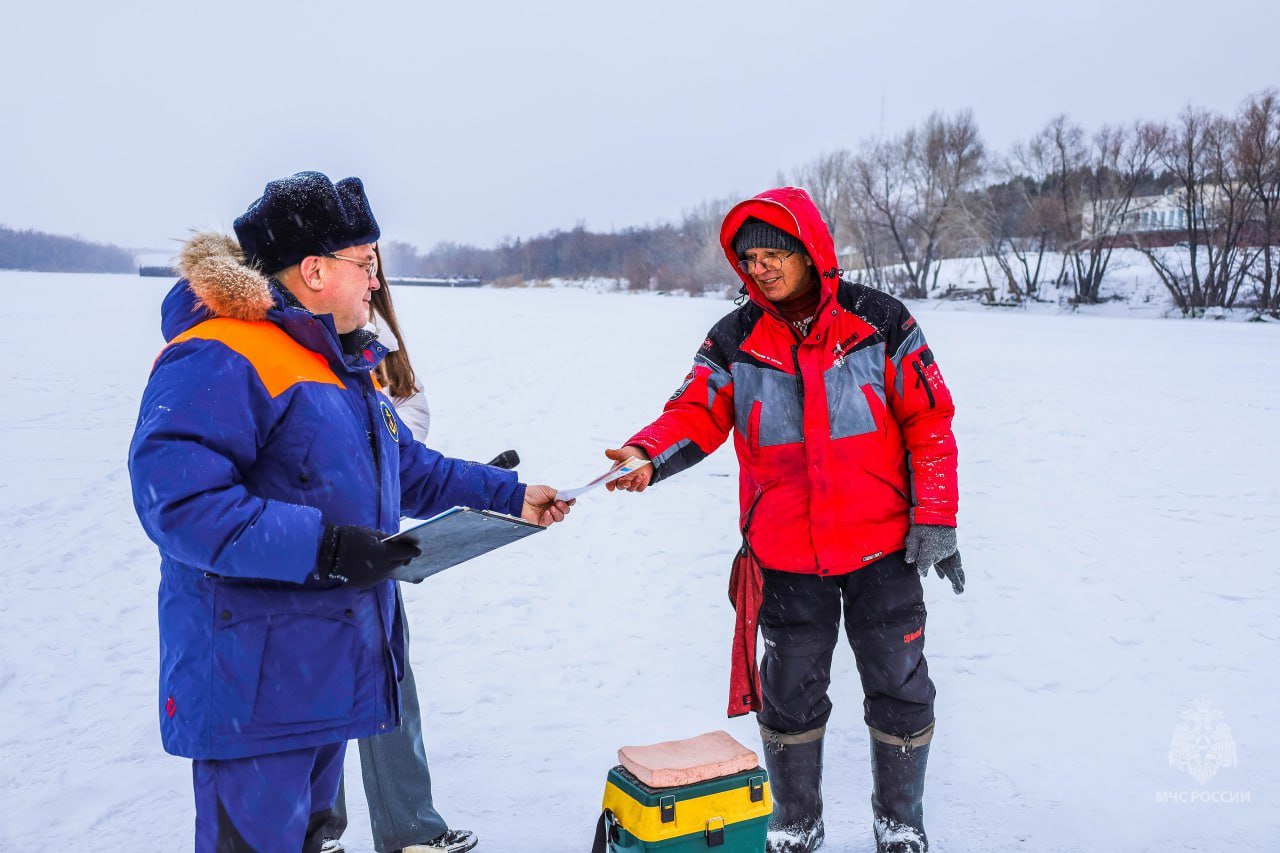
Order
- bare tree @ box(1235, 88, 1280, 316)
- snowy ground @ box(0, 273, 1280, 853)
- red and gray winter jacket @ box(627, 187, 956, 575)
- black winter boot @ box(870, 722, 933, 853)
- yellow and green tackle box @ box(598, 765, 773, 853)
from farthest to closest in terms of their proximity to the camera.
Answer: bare tree @ box(1235, 88, 1280, 316)
snowy ground @ box(0, 273, 1280, 853)
black winter boot @ box(870, 722, 933, 853)
red and gray winter jacket @ box(627, 187, 956, 575)
yellow and green tackle box @ box(598, 765, 773, 853)

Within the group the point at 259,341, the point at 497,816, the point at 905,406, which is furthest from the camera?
the point at 497,816

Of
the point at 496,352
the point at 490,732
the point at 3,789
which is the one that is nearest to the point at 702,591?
the point at 490,732

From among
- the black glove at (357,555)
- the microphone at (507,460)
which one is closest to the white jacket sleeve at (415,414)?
the microphone at (507,460)

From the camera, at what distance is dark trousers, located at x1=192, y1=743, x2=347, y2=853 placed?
193cm

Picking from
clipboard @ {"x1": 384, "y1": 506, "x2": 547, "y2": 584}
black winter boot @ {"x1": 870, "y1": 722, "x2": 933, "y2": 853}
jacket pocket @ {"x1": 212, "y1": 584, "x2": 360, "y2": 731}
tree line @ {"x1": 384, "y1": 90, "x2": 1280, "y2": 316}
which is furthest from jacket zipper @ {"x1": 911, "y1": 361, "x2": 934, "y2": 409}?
tree line @ {"x1": 384, "y1": 90, "x2": 1280, "y2": 316}

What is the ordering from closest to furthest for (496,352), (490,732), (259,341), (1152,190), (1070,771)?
(259,341)
(1070,771)
(490,732)
(496,352)
(1152,190)

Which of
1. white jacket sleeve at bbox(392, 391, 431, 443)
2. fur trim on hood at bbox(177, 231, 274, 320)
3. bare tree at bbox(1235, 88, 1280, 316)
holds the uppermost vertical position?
bare tree at bbox(1235, 88, 1280, 316)

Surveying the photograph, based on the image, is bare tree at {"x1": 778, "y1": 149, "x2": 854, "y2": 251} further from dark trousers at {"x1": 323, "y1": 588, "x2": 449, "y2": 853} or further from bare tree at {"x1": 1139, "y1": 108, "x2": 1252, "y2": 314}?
dark trousers at {"x1": 323, "y1": 588, "x2": 449, "y2": 853}

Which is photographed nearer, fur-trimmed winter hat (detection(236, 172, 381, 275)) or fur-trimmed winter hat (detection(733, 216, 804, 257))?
fur-trimmed winter hat (detection(236, 172, 381, 275))

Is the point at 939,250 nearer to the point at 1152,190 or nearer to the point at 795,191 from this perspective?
the point at 1152,190

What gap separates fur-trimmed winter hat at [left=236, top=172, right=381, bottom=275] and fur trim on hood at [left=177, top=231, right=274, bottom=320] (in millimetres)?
94

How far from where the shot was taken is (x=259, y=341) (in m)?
1.91

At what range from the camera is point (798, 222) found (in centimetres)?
278

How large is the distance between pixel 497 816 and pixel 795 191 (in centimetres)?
239
